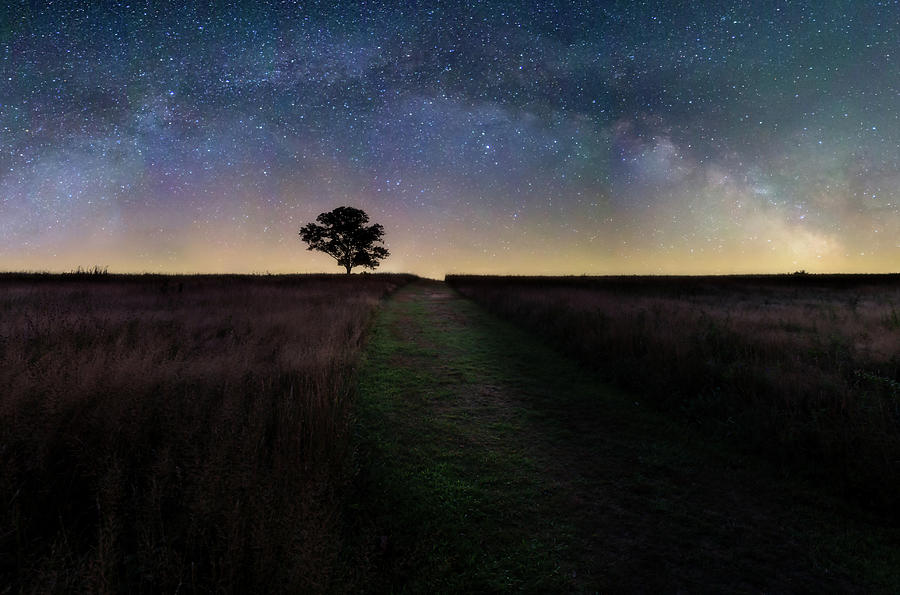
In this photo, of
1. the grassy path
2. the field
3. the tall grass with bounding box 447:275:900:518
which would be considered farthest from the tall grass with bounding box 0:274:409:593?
the tall grass with bounding box 447:275:900:518

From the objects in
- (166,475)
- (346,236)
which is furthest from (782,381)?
(346,236)

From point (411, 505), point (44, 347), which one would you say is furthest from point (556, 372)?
point (44, 347)

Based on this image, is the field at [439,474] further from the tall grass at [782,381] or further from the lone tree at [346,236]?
the lone tree at [346,236]

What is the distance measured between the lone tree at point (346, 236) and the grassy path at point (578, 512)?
163 ft

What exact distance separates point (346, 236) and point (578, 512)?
5316cm

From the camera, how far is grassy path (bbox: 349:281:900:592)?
8.56ft

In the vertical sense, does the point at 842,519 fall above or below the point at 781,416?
below

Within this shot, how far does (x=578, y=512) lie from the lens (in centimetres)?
330

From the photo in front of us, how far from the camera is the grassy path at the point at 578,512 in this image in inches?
103

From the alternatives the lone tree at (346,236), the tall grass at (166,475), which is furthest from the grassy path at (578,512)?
the lone tree at (346,236)

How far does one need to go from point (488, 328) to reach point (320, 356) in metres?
7.71

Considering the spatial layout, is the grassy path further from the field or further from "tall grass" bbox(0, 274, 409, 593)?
"tall grass" bbox(0, 274, 409, 593)

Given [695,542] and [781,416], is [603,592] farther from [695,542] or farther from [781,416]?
[781,416]

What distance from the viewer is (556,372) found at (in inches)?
317
